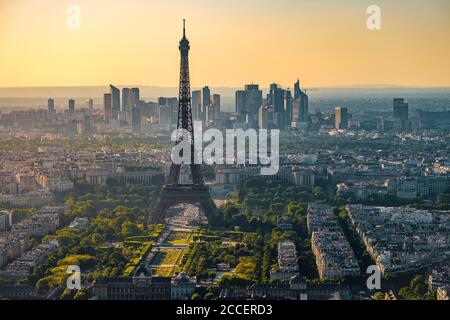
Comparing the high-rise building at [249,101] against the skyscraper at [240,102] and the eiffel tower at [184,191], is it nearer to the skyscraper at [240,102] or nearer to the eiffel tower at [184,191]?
the skyscraper at [240,102]

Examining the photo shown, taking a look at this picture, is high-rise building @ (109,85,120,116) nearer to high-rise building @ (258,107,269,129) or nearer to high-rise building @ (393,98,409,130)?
high-rise building @ (258,107,269,129)

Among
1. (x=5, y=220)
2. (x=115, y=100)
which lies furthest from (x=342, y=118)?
(x=5, y=220)

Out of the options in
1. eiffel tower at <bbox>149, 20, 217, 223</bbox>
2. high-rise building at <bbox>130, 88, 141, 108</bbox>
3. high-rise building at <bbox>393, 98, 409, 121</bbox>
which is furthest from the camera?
high-rise building at <bbox>393, 98, 409, 121</bbox>

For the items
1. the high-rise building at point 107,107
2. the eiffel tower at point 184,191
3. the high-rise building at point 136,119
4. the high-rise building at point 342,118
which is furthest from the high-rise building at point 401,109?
the eiffel tower at point 184,191

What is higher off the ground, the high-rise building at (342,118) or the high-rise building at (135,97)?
the high-rise building at (135,97)

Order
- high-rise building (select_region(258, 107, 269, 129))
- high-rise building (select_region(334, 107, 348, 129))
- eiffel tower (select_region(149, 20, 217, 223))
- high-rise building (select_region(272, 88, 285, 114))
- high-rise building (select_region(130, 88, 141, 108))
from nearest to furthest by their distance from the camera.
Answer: eiffel tower (select_region(149, 20, 217, 223)), high-rise building (select_region(130, 88, 141, 108)), high-rise building (select_region(258, 107, 269, 129)), high-rise building (select_region(272, 88, 285, 114)), high-rise building (select_region(334, 107, 348, 129))

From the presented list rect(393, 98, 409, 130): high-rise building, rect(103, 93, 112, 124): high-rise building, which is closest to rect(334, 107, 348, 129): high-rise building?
rect(393, 98, 409, 130): high-rise building

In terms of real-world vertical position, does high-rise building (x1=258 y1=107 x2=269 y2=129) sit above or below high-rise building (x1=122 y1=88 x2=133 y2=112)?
below

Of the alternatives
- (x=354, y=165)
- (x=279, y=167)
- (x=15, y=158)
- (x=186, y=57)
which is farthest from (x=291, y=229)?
(x=15, y=158)
